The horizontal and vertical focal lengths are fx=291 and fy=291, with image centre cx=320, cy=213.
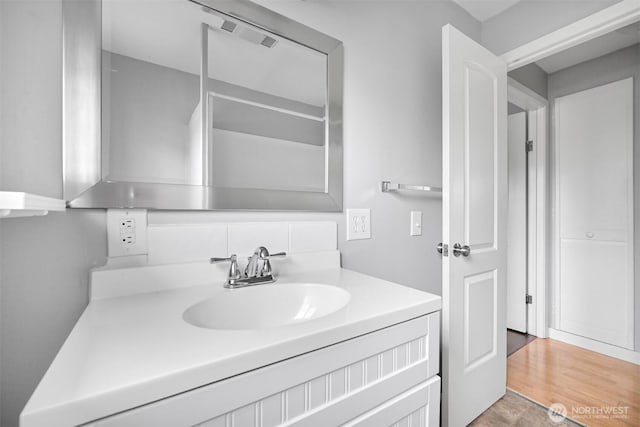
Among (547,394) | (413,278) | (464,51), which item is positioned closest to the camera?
(464,51)

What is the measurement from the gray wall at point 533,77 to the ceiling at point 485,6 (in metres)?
0.52

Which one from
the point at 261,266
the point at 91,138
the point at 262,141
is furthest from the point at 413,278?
the point at 91,138

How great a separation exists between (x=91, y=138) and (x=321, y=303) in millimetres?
792

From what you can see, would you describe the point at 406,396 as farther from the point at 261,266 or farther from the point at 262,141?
the point at 262,141

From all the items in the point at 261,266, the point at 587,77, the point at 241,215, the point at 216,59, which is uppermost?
the point at 587,77

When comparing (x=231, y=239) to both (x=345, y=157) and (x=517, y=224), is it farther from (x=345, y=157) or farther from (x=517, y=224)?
(x=517, y=224)

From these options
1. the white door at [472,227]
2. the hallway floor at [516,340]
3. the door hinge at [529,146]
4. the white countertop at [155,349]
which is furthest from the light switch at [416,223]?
the door hinge at [529,146]

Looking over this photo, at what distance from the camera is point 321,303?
0.91m

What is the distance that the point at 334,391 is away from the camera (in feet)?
1.96

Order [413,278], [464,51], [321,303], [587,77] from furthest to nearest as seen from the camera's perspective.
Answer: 1. [587,77]
2. [413,278]
3. [464,51]
4. [321,303]

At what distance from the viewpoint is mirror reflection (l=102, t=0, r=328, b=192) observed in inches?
32.6

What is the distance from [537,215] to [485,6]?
1650 mm

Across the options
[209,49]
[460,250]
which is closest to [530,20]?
[460,250]

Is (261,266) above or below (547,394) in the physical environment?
above
